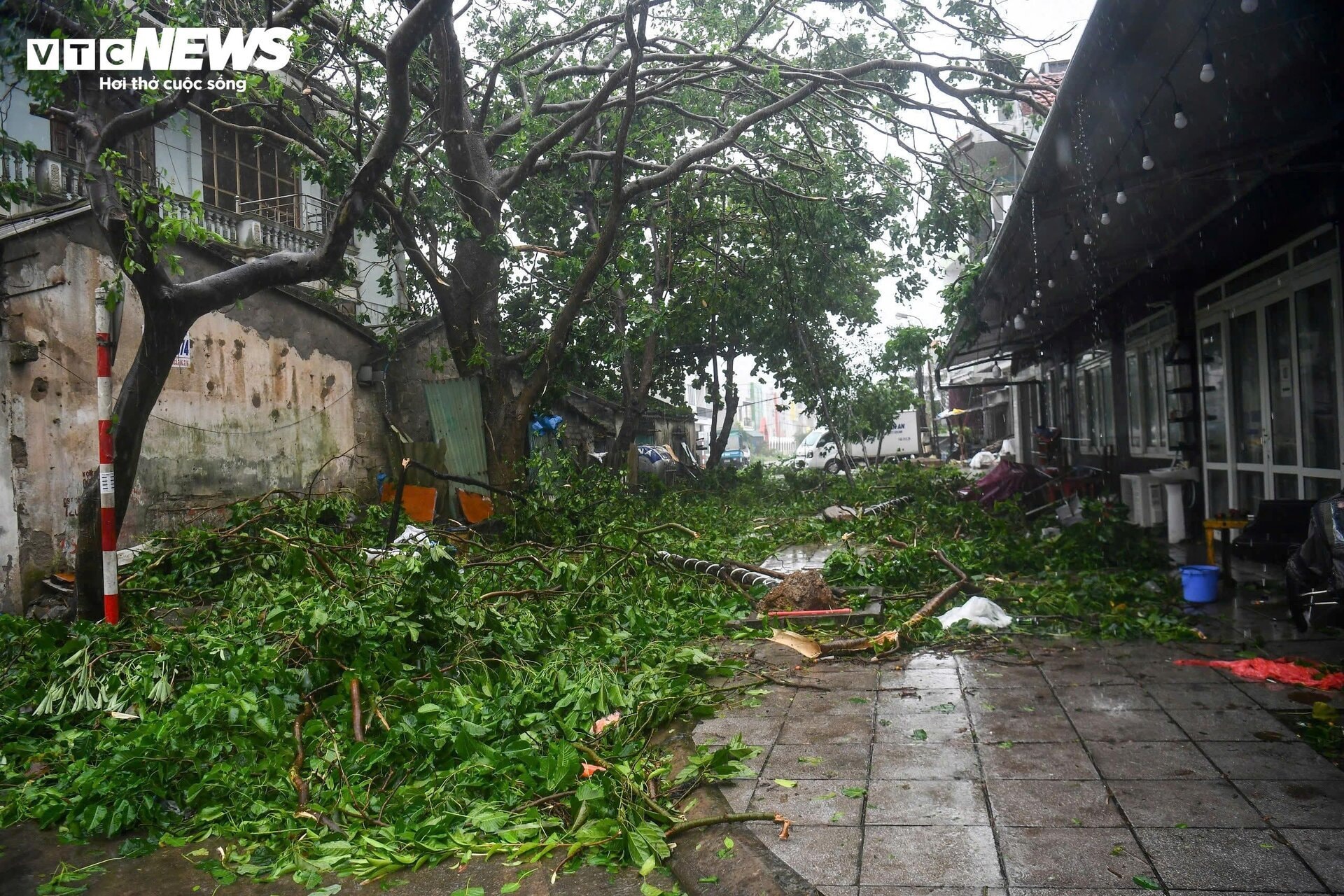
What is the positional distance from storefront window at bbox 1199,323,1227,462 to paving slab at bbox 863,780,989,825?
7.48 metres

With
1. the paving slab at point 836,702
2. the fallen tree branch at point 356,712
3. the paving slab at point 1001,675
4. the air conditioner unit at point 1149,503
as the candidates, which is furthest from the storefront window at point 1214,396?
the fallen tree branch at point 356,712

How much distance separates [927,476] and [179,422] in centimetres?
1282

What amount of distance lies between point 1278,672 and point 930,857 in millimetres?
2870

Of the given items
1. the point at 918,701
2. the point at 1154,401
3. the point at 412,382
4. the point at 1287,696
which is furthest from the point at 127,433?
the point at 1154,401

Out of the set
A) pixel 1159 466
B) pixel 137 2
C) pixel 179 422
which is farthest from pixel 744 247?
pixel 137 2

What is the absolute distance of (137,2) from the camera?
6676mm

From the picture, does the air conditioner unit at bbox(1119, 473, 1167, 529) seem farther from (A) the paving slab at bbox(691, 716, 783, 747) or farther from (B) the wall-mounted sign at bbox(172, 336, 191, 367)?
Result: (B) the wall-mounted sign at bbox(172, 336, 191, 367)

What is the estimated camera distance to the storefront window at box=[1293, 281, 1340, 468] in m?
6.98

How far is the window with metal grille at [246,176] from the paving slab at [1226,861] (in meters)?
14.4

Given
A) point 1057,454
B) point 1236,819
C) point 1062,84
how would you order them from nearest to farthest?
point 1236,819 → point 1062,84 → point 1057,454

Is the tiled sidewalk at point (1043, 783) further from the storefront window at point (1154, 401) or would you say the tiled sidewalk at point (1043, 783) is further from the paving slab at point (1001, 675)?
the storefront window at point (1154, 401)

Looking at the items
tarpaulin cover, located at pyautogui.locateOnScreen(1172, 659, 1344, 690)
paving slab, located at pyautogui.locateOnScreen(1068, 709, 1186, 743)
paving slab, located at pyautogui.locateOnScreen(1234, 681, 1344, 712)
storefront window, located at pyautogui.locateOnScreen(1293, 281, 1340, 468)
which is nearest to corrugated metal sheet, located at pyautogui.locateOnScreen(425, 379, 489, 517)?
storefront window, located at pyautogui.locateOnScreen(1293, 281, 1340, 468)

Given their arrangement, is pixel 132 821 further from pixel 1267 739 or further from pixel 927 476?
pixel 927 476

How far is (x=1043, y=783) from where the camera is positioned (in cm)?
349
